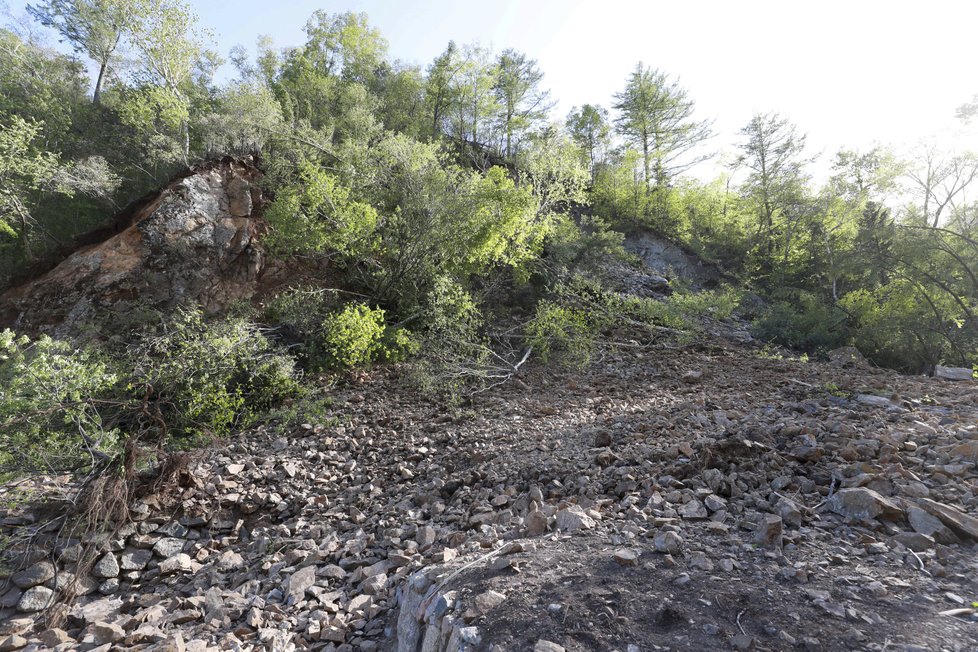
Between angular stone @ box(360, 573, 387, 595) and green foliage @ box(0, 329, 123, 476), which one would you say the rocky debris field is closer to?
angular stone @ box(360, 573, 387, 595)

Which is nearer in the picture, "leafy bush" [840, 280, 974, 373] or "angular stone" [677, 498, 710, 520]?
"angular stone" [677, 498, 710, 520]

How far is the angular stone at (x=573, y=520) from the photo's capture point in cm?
321

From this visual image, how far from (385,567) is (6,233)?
16751 mm

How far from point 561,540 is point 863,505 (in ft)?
7.12

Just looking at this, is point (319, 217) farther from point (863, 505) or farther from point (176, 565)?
point (863, 505)

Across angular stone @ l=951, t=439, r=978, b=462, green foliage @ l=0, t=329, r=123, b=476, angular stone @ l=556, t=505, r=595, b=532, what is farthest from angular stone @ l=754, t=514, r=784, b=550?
green foliage @ l=0, t=329, r=123, b=476

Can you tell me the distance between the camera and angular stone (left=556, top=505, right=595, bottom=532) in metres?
3.21

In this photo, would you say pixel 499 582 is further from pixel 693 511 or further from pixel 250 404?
pixel 250 404

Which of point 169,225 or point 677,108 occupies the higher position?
point 677,108

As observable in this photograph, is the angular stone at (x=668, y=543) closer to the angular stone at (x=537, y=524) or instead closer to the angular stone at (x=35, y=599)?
the angular stone at (x=537, y=524)

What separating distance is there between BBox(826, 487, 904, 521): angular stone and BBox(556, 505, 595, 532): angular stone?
180cm

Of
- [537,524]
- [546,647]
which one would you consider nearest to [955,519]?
[537,524]

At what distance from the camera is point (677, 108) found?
23984mm

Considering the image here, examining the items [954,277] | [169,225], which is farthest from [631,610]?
[954,277]
